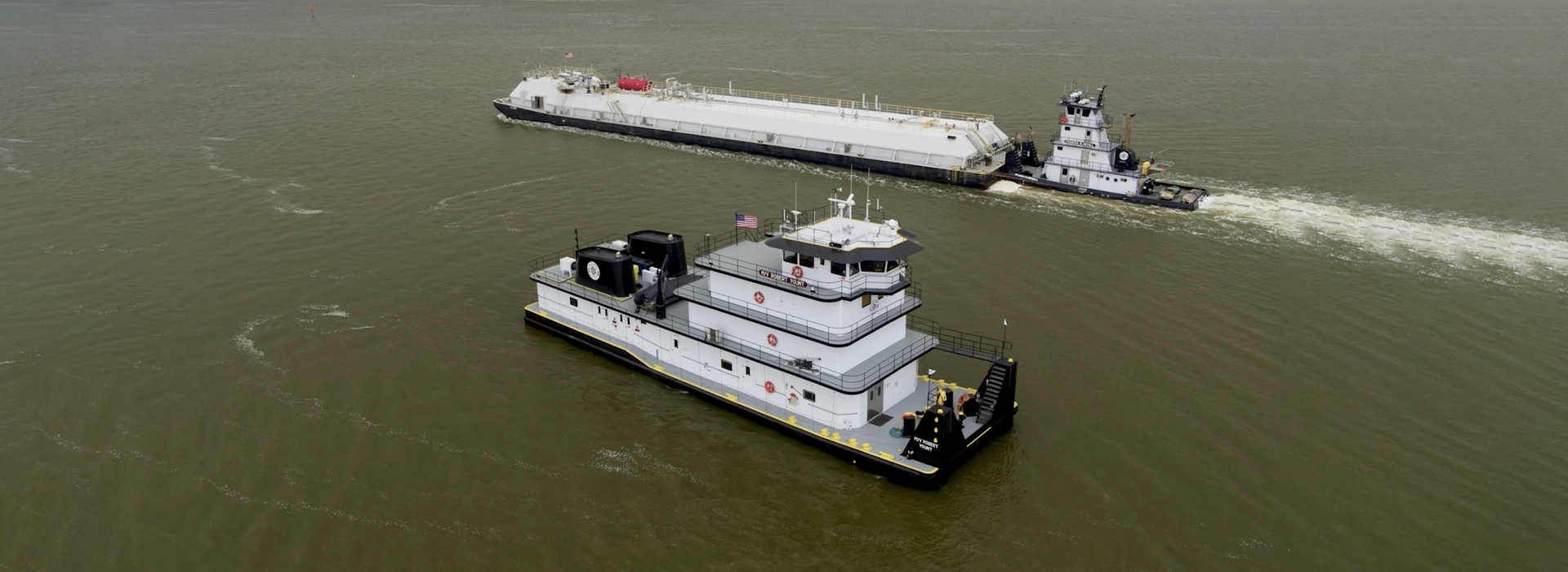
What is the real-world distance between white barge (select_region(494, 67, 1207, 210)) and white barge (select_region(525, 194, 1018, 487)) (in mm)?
29287

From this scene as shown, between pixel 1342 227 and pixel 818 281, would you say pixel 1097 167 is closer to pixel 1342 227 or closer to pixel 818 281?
pixel 1342 227

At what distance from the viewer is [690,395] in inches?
1321

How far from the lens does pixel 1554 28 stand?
393ft

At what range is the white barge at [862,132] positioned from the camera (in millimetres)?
57844

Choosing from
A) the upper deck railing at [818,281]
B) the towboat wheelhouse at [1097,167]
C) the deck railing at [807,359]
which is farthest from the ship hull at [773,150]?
the upper deck railing at [818,281]

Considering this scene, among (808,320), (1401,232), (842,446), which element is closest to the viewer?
(842,446)

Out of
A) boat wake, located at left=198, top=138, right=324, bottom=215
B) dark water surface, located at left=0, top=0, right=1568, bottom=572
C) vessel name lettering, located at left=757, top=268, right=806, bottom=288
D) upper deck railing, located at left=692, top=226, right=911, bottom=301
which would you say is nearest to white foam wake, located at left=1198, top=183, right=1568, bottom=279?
dark water surface, located at left=0, top=0, right=1568, bottom=572

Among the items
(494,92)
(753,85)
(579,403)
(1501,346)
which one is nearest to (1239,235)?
(1501,346)

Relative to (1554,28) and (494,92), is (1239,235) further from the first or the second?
(1554,28)

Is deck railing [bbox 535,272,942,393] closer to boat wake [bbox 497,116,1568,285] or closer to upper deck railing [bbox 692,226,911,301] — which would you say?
upper deck railing [bbox 692,226,911,301]

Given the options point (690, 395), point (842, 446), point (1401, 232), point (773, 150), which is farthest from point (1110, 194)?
point (842, 446)

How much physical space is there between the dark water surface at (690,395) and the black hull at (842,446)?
0.52 meters

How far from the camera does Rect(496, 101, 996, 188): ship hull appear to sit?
61094mm

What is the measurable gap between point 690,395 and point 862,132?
1427 inches
